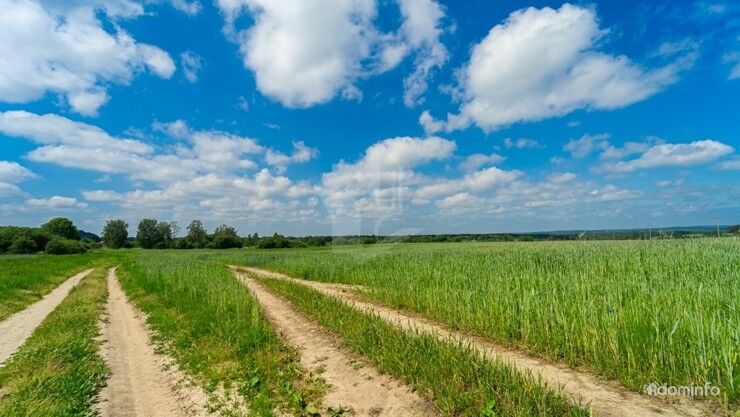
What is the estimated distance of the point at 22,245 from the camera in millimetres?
83062

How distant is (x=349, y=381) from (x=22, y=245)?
109 meters

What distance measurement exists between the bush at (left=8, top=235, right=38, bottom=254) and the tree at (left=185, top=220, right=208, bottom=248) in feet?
142

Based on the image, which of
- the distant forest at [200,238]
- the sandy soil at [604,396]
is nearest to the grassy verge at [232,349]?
the sandy soil at [604,396]

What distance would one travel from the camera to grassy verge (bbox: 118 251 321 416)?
6149mm

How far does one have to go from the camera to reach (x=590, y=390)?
17.0 feet

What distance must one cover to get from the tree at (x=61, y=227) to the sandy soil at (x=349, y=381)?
160 m

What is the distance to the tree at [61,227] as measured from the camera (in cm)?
13088

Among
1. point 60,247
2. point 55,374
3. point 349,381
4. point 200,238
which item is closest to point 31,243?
point 60,247

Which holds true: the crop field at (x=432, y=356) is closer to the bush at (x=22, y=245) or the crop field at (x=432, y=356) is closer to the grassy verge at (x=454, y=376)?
the grassy verge at (x=454, y=376)

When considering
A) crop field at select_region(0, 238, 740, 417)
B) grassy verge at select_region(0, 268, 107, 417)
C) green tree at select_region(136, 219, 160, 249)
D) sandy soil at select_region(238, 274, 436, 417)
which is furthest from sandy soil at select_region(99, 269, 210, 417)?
green tree at select_region(136, 219, 160, 249)

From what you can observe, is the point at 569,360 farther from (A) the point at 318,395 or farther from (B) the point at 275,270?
(B) the point at 275,270

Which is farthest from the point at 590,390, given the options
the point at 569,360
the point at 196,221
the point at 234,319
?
the point at 196,221

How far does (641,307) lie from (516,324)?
7.68ft

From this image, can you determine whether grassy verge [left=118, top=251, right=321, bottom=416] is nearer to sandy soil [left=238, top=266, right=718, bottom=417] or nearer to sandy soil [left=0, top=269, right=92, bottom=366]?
sandy soil [left=0, top=269, right=92, bottom=366]
